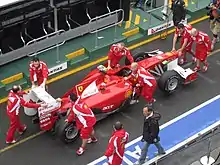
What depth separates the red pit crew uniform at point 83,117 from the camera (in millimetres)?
12938

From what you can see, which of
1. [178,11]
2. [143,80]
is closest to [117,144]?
[143,80]

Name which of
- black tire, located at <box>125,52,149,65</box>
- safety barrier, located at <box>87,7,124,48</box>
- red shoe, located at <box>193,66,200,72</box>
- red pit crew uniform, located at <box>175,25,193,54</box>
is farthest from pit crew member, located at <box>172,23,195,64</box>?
safety barrier, located at <box>87,7,124,48</box>

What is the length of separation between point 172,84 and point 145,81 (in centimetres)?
146

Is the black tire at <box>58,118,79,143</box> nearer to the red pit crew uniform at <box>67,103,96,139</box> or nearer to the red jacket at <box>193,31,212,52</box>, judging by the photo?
the red pit crew uniform at <box>67,103,96,139</box>

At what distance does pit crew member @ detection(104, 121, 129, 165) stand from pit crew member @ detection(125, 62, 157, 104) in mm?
2467

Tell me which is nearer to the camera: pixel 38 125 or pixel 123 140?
pixel 123 140

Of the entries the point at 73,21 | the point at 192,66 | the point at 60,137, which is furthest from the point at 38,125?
the point at 192,66

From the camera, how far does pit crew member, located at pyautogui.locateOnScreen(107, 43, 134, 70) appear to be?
15.5 metres

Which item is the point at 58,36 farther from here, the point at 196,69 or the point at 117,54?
the point at 196,69

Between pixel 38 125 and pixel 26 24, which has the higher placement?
pixel 26 24

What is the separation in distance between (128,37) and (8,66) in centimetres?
397

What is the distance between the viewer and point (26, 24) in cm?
1606

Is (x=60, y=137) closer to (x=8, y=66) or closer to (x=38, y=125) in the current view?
(x=38, y=125)

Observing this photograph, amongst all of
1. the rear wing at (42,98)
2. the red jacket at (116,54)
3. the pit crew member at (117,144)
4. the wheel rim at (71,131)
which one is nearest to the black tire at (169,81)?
the red jacket at (116,54)
